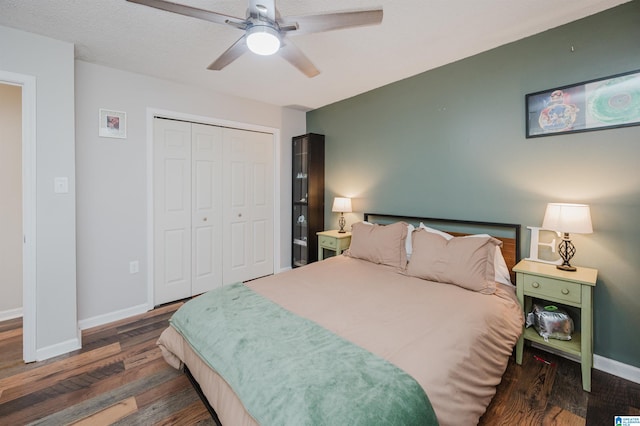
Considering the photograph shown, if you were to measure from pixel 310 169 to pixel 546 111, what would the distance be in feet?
8.71

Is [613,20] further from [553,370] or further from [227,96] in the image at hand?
[227,96]

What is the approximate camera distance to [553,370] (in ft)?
6.61

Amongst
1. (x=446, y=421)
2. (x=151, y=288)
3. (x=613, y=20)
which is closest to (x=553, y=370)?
(x=446, y=421)

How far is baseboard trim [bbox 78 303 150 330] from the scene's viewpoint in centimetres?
269

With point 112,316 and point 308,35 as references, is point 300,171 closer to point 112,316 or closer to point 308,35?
point 308,35

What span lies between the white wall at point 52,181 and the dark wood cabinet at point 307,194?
8.38ft

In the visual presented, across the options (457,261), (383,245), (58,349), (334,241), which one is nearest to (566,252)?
(457,261)

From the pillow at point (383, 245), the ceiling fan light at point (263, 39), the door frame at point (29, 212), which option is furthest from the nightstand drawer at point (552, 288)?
the door frame at point (29, 212)

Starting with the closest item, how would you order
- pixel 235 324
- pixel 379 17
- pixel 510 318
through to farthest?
pixel 379 17 < pixel 235 324 < pixel 510 318

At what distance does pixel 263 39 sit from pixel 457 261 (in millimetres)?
2003

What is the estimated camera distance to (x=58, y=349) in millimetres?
2283

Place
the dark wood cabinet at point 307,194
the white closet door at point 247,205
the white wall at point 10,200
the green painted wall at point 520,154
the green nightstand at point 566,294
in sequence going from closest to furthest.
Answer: the green nightstand at point 566,294 → the green painted wall at point 520,154 → the white wall at point 10,200 → the white closet door at point 247,205 → the dark wood cabinet at point 307,194

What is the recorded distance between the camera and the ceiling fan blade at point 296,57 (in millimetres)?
1744

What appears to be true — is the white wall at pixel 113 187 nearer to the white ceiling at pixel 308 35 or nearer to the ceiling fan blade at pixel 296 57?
the white ceiling at pixel 308 35
